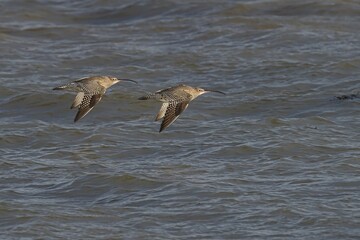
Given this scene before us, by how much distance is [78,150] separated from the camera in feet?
40.2

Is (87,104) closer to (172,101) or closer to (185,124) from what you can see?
(172,101)

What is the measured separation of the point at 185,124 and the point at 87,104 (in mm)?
2053

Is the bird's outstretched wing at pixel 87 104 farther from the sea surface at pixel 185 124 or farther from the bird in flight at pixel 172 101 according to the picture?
the sea surface at pixel 185 124

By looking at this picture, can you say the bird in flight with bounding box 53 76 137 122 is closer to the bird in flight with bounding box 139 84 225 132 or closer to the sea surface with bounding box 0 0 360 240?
the bird in flight with bounding box 139 84 225 132

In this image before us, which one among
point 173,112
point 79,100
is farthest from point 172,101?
point 79,100

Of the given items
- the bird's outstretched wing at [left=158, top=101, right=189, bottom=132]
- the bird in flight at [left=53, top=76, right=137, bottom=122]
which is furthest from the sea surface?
the bird in flight at [left=53, top=76, right=137, bottom=122]

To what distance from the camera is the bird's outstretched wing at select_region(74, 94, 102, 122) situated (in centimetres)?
1127

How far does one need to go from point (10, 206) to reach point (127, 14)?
9.01 meters

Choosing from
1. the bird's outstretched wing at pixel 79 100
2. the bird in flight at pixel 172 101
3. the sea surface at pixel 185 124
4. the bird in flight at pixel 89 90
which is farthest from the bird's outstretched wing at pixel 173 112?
the bird's outstretched wing at pixel 79 100

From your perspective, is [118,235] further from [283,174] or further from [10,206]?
[283,174]

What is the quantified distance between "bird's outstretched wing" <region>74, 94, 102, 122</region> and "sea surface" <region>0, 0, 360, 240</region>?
57cm

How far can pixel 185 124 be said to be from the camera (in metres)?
13.2

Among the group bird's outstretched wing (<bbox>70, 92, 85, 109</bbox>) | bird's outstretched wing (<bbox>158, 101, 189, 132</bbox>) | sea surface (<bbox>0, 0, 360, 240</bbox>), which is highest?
bird's outstretched wing (<bbox>70, 92, 85, 109</bbox>)

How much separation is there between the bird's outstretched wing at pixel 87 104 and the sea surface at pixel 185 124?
57cm
